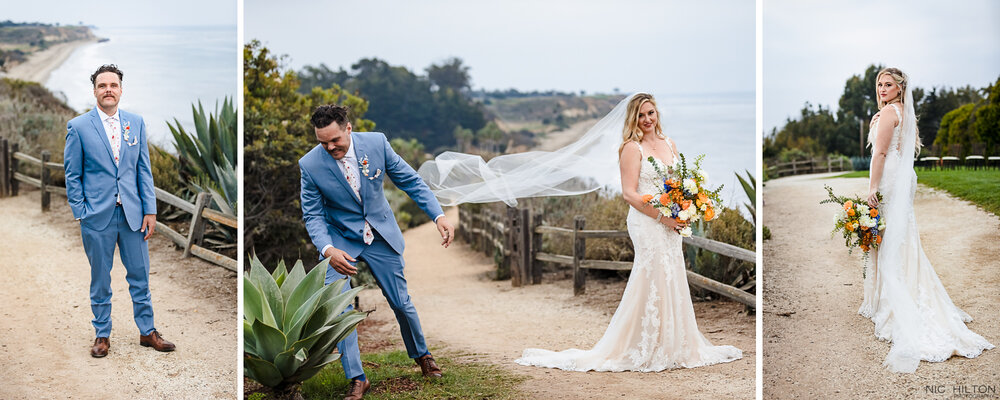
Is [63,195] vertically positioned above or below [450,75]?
below

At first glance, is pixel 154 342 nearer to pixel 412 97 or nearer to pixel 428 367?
pixel 428 367

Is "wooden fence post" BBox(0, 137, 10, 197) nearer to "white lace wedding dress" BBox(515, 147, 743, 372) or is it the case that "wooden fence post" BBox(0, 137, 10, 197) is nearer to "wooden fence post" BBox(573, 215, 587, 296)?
"white lace wedding dress" BBox(515, 147, 743, 372)

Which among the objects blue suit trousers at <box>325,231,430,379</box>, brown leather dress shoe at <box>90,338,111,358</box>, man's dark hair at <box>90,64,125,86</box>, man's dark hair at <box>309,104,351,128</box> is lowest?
brown leather dress shoe at <box>90,338,111,358</box>

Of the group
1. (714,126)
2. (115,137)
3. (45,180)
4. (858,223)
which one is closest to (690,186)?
(858,223)

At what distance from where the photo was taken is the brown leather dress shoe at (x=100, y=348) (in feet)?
14.4

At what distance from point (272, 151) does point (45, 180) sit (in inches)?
119

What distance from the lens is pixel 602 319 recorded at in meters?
6.67

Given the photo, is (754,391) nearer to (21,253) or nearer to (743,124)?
(21,253)

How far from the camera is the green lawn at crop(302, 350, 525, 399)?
448 cm

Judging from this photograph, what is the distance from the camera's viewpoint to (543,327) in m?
6.58

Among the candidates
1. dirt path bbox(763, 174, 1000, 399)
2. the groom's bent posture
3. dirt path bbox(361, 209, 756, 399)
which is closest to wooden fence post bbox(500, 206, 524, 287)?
dirt path bbox(361, 209, 756, 399)

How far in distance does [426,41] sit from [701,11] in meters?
4.27

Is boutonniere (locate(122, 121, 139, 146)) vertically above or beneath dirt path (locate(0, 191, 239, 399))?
above

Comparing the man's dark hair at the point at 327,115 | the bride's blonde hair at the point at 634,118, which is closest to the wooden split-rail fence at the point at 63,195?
the man's dark hair at the point at 327,115
